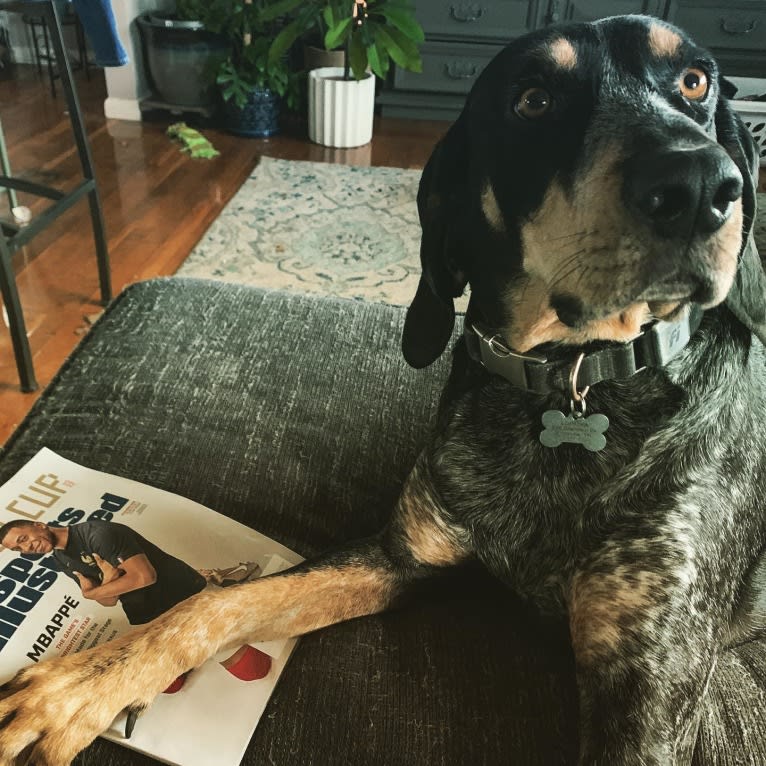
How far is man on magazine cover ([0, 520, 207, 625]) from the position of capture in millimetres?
1463

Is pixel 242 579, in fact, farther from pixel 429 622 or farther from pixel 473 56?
pixel 473 56

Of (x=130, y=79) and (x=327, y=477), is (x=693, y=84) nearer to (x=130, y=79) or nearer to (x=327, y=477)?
(x=327, y=477)

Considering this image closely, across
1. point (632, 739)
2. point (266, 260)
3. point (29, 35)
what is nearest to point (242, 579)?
point (632, 739)

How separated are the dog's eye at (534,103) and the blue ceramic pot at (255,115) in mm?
4448

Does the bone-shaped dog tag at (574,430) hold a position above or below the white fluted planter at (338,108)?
above

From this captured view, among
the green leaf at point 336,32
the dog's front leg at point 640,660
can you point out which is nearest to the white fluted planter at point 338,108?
the green leaf at point 336,32

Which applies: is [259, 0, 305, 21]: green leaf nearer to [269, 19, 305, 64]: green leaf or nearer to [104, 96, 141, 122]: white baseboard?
[269, 19, 305, 64]: green leaf

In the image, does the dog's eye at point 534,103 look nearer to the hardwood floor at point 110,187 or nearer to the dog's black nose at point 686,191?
the dog's black nose at point 686,191

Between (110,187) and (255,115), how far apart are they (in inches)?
52.8

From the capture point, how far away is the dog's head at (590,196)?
1.10 metres

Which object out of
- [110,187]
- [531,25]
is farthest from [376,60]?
[110,187]

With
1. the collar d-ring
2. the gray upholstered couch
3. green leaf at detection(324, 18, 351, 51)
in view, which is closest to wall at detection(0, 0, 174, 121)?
green leaf at detection(324, 18, 351, 51)

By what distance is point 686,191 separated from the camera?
105 centimetres

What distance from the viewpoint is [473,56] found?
5.91 metres
